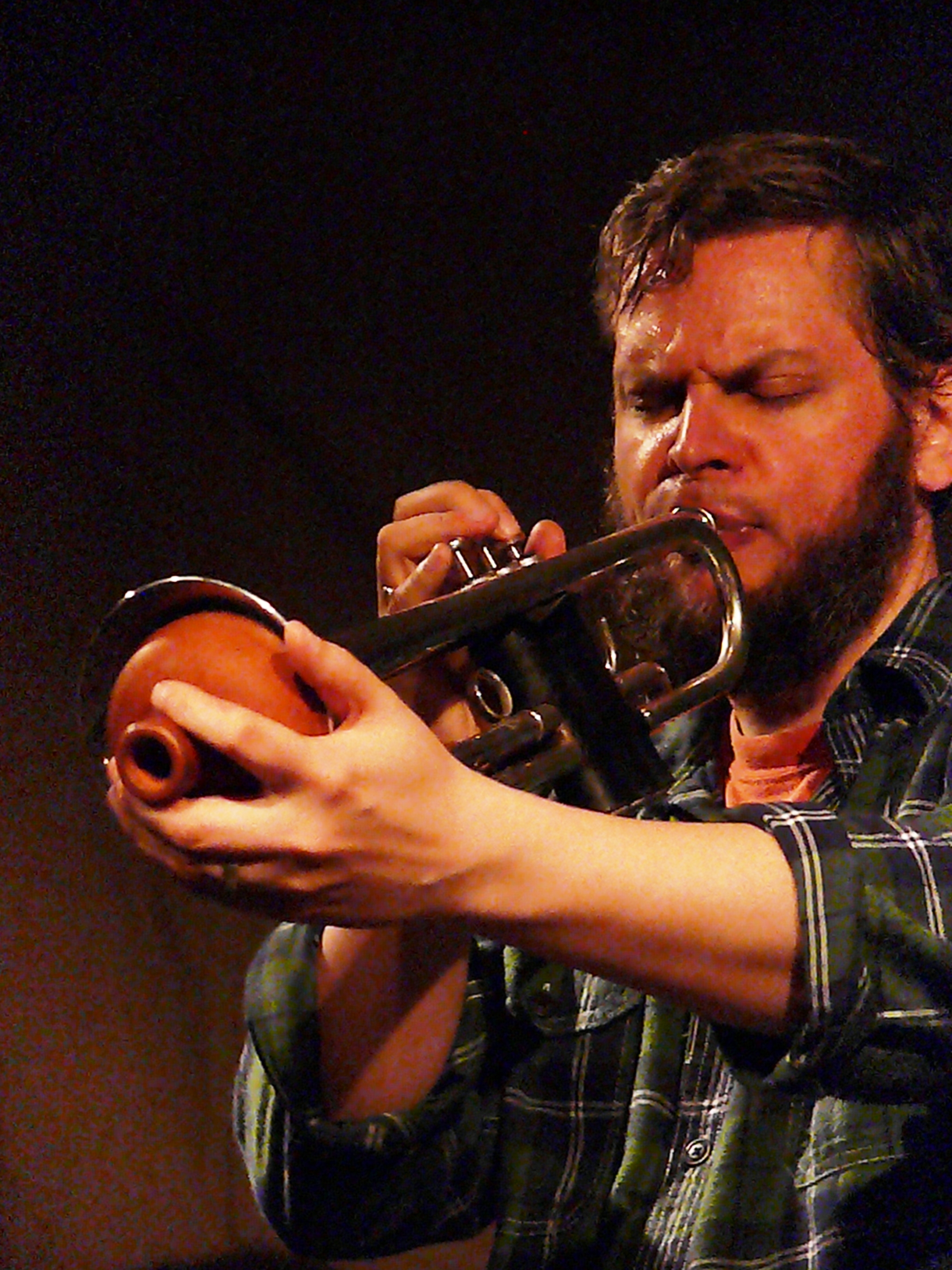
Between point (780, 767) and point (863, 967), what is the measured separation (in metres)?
0.64

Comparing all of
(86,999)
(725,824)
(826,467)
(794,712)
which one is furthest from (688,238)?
(86,999)

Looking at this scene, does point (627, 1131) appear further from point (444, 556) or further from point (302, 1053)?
point (444, 556)

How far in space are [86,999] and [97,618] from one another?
1.96ft

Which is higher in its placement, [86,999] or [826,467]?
[826,467]

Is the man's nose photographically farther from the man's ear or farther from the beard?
the man's ear

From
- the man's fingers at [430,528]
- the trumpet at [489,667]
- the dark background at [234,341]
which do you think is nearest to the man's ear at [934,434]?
the trumpet at [489,667]

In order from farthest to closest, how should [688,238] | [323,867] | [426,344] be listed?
[426,344] → [688,238] → [323,867]

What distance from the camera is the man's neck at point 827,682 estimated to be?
4.27 feet

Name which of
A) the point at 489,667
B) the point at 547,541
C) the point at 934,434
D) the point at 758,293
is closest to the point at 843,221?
the point at 758,293

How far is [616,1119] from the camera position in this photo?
113cm

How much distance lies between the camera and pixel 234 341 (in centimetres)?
198

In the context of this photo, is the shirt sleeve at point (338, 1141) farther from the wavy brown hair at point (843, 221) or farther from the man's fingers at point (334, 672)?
the wavy brown hair at point (843, 221)

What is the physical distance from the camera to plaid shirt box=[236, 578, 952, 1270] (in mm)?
902

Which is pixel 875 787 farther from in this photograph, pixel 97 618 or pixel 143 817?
pixel 97 618
